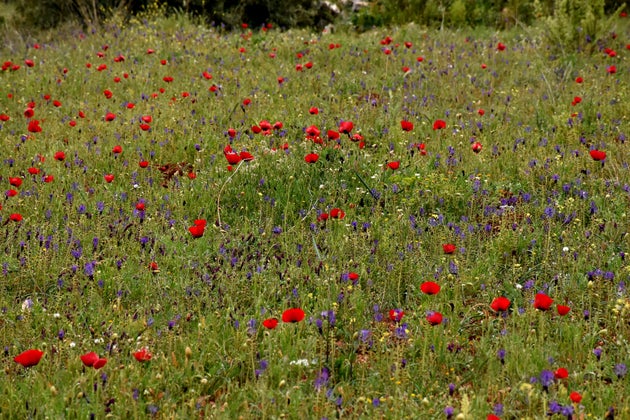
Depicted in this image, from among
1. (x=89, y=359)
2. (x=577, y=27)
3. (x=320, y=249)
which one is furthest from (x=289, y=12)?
(x=89, y=359)

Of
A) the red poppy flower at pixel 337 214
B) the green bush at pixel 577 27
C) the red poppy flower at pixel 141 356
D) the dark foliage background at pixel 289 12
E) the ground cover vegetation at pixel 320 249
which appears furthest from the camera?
the dark foliage background at pixel 289 12

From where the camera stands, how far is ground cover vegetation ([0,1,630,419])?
113 inches

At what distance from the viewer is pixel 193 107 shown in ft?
21.4

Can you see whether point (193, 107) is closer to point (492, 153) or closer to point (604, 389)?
point (492, 153)

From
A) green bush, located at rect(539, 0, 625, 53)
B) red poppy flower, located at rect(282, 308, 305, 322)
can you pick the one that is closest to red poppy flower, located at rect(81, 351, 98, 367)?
red poppy flower, located at rect(282, 308, 305, 322)

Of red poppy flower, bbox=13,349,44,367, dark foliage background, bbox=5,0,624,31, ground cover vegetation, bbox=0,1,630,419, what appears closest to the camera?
red poppy flower, bbox=13,349,44,367

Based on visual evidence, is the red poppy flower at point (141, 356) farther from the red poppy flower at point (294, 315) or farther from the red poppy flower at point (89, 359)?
the red poppy flower at point (294, 315)

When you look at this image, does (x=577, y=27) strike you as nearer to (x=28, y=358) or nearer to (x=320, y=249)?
(x=320, y=249)

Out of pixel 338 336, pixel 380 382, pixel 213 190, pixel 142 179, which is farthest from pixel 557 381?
pixel 142 179

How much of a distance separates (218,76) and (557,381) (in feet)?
18.2

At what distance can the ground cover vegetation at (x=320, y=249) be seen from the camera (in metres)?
2.87

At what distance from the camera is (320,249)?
3984 mm

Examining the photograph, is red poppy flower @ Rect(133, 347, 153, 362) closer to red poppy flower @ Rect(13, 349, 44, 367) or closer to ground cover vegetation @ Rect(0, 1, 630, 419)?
ground cover vegetation @ Rect(0, 1, 630, 419)

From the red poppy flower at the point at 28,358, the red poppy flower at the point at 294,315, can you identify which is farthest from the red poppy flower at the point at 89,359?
the red poppy flower at the point at 294,315
